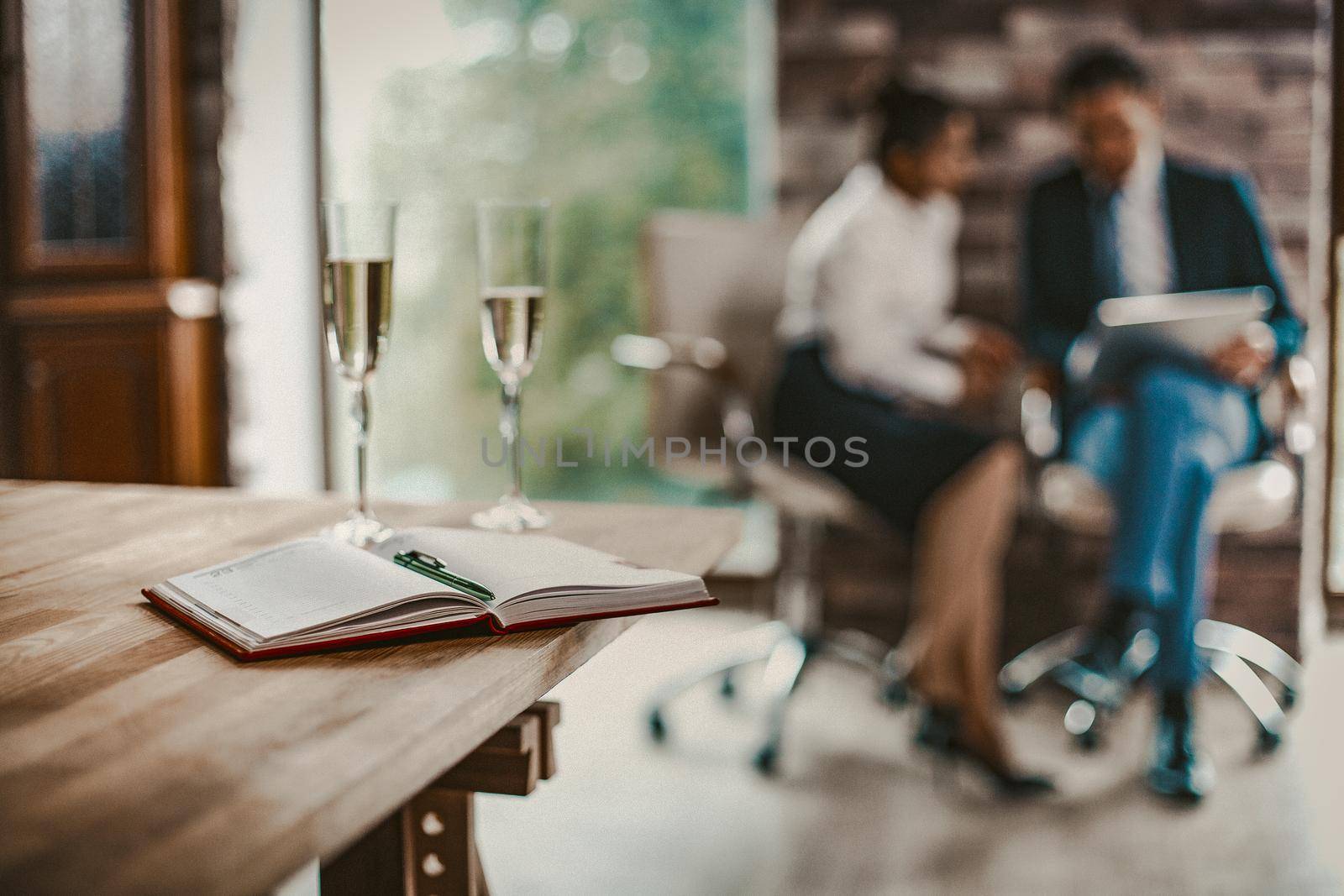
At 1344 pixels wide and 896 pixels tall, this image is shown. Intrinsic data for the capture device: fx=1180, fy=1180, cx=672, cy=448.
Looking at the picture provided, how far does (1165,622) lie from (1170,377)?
0.46 metres

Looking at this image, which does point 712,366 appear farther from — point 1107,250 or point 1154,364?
point 1107,250

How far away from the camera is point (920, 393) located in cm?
233

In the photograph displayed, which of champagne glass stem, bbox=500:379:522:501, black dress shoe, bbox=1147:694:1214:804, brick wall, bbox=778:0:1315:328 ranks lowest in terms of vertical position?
black dress shoe, bbox=1147:694:1214:804

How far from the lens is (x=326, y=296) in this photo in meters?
0.97

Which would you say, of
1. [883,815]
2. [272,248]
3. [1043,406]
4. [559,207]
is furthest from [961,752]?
[272,248]

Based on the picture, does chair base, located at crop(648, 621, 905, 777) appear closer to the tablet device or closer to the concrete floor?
the concrete floor

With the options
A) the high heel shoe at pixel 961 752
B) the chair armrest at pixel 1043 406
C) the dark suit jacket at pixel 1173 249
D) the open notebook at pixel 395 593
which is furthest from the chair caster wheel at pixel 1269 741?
the open notebook at pixel 395 593

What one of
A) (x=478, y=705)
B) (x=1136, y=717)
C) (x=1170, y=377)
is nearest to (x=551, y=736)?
(x=478, y=705)

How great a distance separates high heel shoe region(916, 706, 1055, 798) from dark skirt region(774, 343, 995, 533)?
35 cm

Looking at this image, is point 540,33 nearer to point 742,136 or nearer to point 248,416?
point 742,136

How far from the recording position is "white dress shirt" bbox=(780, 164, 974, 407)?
235 centimetres

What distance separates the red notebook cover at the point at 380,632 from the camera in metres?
0.69

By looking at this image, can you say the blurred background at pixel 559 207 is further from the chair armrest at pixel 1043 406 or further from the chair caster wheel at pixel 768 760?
the chair armrest at pixel 1043 406

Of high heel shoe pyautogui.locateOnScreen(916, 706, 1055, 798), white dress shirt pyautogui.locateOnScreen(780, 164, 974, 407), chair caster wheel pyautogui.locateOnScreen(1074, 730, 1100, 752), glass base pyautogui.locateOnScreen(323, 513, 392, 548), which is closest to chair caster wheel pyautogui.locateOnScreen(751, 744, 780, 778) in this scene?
high heel shoe pyautogui.locateOnScreen(916, 706, 1055, 798)
